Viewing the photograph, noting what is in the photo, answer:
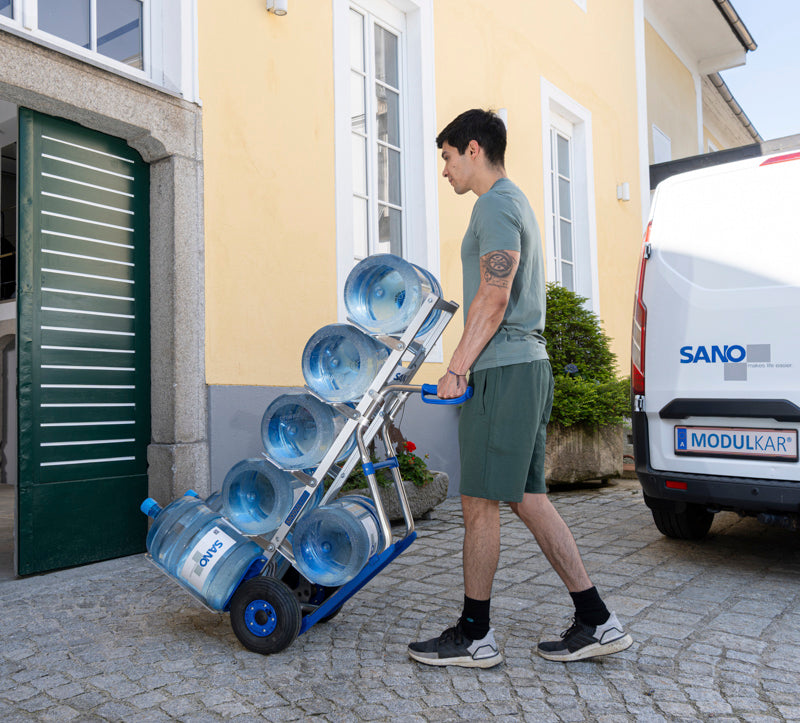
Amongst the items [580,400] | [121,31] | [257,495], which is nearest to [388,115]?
[121,31]

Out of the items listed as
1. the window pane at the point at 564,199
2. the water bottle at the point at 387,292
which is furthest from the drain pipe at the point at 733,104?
the water bottle at the point at 387,292

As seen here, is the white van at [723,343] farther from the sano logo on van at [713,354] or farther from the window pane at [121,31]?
the window pane at [121,31]

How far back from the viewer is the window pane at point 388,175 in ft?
23.2

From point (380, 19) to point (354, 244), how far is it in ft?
7.17

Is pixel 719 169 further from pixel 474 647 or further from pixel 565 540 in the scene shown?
pixel 474 647

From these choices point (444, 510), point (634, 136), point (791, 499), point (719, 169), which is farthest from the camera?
point (634, 136)

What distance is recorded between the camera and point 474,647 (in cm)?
277

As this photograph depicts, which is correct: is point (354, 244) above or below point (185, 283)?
above

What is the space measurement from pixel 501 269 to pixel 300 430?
101cm

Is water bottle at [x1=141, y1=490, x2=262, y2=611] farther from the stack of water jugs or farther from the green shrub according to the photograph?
the green shrub

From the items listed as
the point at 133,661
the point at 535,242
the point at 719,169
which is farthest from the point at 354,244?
the point at 133,661

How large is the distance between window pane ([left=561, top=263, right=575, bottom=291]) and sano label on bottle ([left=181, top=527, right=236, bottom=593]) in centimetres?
801

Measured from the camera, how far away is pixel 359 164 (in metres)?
6.83

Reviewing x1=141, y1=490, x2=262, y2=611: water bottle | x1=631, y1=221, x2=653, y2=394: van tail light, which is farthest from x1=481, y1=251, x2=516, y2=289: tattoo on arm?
x1=631, y1=221, x2=653, y2=394: van tail light
